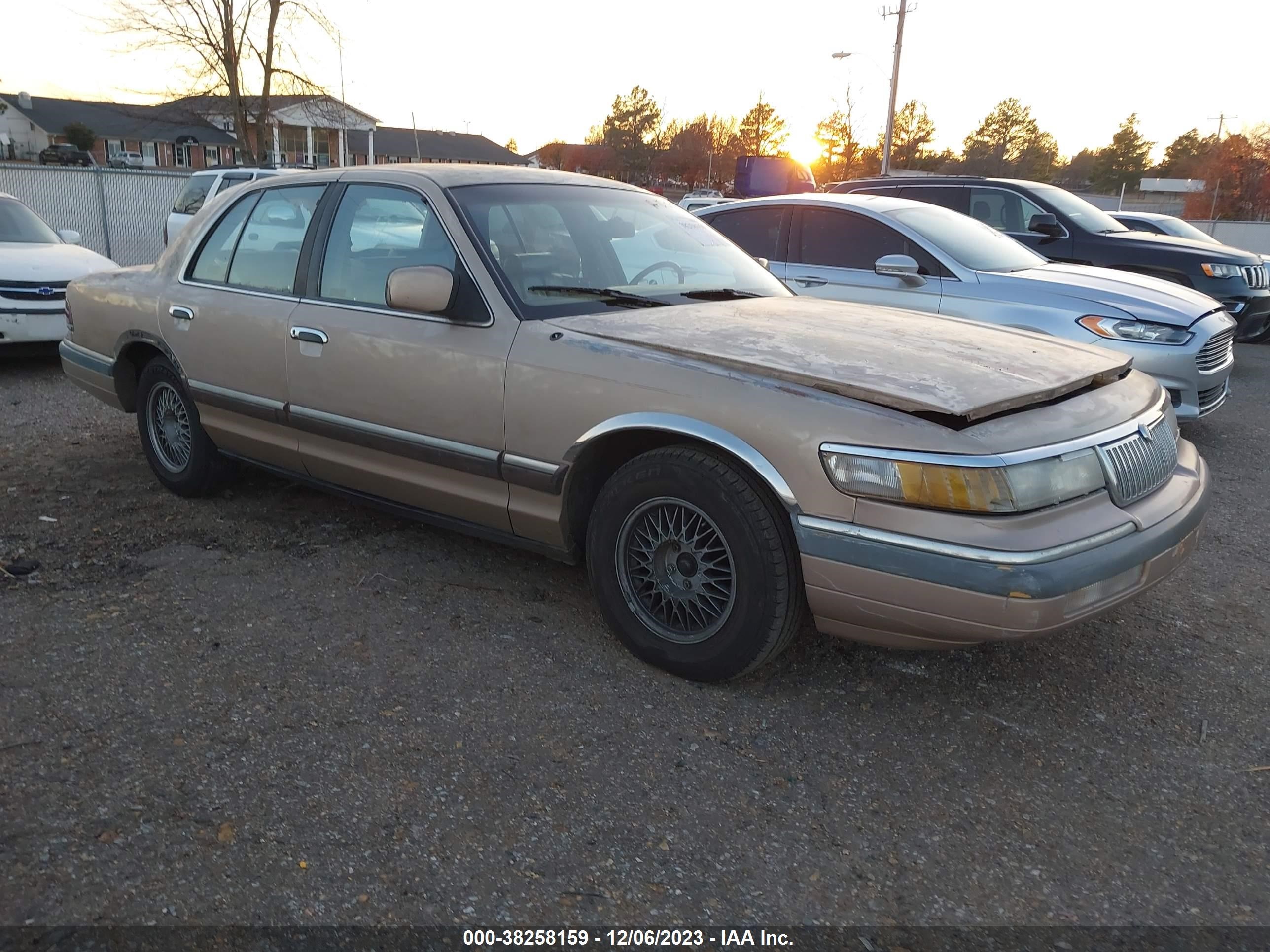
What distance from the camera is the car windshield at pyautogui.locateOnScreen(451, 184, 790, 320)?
3.57 metres

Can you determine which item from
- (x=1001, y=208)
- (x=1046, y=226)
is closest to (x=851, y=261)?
(x=1046, y=226)

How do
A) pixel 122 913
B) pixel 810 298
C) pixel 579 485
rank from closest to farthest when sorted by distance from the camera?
pixel 122 913, pixel 579 485, pixel 810 298

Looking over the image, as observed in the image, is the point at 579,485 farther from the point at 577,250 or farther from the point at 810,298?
the point at 810,298

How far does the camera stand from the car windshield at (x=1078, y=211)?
9219 mm

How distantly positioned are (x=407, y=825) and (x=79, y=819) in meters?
0.83

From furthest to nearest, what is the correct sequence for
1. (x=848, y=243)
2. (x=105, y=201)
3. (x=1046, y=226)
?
(x=105, y=201) → (x=1046, y=226) → (x=848, y=243)

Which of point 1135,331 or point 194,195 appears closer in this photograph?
point 1135,331

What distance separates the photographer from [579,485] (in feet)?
10.8

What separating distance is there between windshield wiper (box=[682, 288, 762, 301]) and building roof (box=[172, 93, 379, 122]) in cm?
3084

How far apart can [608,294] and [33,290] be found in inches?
248

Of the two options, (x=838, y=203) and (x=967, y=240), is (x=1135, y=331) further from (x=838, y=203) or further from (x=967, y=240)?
(x=838, y=203)

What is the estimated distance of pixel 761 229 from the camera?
7.38 meters

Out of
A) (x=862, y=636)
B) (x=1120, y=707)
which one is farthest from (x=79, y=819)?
(x=1120, y=707)

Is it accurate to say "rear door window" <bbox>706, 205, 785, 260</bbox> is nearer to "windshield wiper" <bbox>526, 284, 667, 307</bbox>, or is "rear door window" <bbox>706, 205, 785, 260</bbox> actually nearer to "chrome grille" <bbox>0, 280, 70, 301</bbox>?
"windshield wiper" <bbox>526, 284, 667, 307</bbox>
